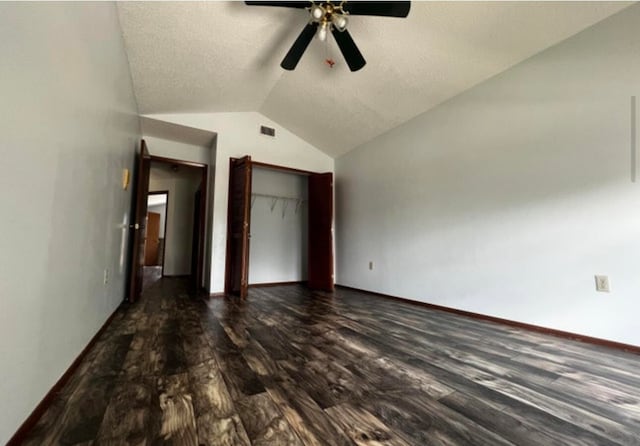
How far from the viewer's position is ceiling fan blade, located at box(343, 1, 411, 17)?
1.67 m

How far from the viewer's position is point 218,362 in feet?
5.04

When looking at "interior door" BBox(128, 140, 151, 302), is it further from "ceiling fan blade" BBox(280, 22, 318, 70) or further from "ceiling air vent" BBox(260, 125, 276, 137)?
"ceiling fan blade" BBox(280, 22, 318, 70)

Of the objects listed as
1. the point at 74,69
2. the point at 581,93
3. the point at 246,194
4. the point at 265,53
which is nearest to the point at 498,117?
the point at 581,93

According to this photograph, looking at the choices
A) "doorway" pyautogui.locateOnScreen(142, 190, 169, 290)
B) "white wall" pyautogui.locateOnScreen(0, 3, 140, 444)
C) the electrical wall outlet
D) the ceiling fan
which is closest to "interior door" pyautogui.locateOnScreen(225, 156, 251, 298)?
"white wall" pyautogui.locateOnScreen(0, 3, 140, 444)

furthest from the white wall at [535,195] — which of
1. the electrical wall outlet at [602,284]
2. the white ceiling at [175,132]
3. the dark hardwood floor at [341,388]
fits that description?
the white ceiling at [175,132]

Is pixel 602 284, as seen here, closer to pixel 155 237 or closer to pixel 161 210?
pixel 155 237

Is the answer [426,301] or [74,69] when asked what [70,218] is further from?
[426,301]

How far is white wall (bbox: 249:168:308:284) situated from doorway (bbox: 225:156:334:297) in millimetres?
201

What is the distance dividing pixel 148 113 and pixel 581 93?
4551mm

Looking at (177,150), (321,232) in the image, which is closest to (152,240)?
(177,150)

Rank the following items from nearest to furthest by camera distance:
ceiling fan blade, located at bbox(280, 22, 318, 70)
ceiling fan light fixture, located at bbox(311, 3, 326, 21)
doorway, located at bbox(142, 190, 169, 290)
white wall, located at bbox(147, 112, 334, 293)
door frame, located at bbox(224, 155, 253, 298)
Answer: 1. ceiling fan light fixture, located at bbox(311, 3, 326, 21)
2. ceiling fan blade, located at bbox(280, 22, 318, 70)
3. door frame, located at bbox(224, 155, 253, 298)
4. white wall, located at bbox(147, 112, 334, 293)
5. doorway, located at bbox(142, 190, 169, 290)

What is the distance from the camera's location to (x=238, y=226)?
3682 millimetres

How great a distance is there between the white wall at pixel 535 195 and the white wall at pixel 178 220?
4616mm

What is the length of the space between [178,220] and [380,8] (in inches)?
223
